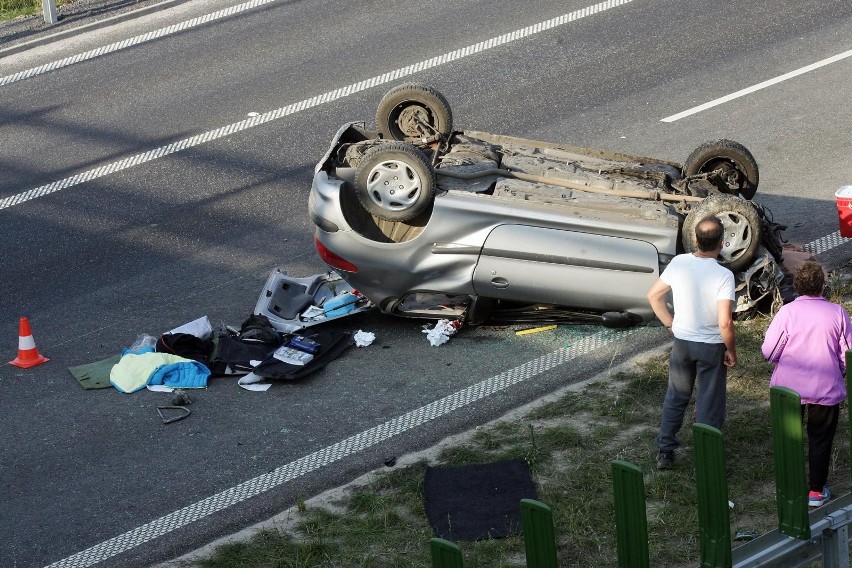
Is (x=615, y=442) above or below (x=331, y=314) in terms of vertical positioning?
below

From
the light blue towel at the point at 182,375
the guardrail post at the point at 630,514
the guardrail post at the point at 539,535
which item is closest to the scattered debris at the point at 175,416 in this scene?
the light blue towel at the point at 182,375

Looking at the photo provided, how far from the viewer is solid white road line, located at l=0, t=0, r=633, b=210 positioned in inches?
490

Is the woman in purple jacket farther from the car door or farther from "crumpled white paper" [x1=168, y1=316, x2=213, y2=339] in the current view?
"crumpled white paper" [x1=168, y1=316, x2=213, y2=339]

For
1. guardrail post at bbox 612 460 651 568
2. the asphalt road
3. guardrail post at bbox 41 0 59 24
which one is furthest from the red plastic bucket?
guardrail post at bbox 41 0 59 24

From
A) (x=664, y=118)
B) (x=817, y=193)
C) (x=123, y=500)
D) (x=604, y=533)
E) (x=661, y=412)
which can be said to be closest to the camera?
(x=604, y=533)

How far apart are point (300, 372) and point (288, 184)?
356 centimetres

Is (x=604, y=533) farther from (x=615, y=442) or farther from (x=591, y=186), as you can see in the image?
(x=591, y=186)

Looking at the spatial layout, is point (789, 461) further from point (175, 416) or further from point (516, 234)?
point (175, 416)

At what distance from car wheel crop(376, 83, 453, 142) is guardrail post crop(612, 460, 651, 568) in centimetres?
608

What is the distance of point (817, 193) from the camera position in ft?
37.8

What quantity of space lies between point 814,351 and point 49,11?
1192cm

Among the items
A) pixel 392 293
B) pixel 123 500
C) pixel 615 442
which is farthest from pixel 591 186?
pixel 123 500

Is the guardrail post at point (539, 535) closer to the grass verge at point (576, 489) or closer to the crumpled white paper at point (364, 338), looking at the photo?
the grass verge at point (576, 489)

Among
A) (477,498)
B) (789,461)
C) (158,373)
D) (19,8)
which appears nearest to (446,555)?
(789,461)
